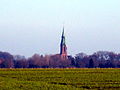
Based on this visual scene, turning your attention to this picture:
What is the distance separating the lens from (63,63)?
131 meters

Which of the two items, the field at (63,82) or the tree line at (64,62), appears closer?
the field at (63,82)

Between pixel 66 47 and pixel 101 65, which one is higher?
pixel 66 47

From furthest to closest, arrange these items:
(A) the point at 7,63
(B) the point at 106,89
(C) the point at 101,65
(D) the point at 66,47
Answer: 1. (D) the point at 66,47
2. (A) the point at 7,63
3. (C) the point at 101,65
4. (B) the point at 106,89

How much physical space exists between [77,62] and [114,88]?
102 meters

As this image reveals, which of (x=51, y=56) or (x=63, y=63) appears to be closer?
(x=63, y=63)

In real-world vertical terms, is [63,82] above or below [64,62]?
below

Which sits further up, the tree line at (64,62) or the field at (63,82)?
the tree line at (64,62)

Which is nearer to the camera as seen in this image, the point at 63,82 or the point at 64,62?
the point at 63,82

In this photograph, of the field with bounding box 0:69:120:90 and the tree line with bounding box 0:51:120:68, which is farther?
the tree line with bounding box 0:51:120:68

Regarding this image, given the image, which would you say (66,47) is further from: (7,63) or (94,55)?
(7,63)

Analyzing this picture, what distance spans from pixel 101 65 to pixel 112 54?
33.4 meters

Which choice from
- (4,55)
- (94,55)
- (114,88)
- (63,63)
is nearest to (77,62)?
(63,63)

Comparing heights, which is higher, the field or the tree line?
the tree line

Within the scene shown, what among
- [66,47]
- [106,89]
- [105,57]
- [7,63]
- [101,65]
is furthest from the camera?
[66,47]
